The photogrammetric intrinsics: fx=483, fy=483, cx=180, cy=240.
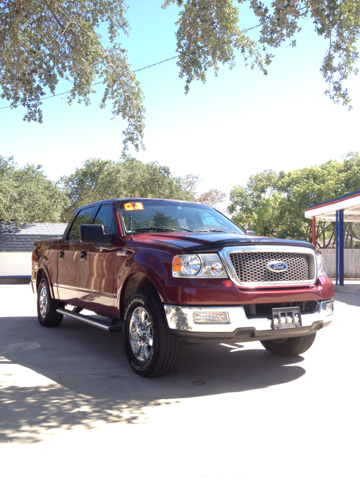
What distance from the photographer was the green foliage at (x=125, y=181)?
4050cm

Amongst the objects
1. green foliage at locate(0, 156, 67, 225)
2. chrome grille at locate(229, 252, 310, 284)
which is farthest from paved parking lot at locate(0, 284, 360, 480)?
green foliage at locate(0, 156, 67, 225)

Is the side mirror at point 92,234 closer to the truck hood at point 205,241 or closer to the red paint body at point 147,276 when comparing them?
the red paint body at point 147,276

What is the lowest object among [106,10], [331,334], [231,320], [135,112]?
[331,334]

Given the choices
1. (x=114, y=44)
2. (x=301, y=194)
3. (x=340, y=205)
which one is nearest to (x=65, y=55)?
(x=114, y=44)

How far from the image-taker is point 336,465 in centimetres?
312

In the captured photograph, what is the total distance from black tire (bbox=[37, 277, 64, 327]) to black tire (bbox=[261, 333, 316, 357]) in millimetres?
3830

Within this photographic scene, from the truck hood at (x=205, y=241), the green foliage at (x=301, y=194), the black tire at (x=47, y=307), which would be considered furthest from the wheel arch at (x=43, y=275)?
the green foliage at (x=301, y=194)

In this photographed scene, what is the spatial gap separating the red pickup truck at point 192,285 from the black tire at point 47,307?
2.00 m

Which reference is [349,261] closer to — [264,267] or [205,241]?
[264,267]

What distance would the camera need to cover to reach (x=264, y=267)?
496cm

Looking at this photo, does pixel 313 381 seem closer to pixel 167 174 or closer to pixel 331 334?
pixel 331 334

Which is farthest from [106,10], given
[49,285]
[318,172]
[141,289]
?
[318,172]

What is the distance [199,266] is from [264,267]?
69cm

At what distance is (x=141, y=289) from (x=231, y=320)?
1.25 meters
